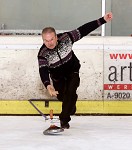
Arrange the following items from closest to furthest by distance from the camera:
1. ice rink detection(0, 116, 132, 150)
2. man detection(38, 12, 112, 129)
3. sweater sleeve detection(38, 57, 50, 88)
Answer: ice rink detection(0, 116, 132, 150) < sweater sleeve detection(38, 57, 50, 88) < man detection(38, 12, 112, 129)

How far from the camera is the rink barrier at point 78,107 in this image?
710 cm

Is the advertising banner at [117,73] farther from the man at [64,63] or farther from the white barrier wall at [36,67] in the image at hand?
the man at [64,63]

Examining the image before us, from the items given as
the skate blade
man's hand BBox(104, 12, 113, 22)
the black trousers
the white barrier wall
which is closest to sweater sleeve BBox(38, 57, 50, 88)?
the black trousers

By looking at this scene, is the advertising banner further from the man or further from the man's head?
the man's head

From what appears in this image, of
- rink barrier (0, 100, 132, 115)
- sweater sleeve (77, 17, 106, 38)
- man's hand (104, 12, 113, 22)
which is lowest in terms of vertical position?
rink barrier (0, 100, 132, 115)

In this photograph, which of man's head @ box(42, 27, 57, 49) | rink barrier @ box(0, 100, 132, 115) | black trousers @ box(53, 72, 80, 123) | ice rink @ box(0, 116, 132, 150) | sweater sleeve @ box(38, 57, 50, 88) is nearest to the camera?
ice rink @ box(0, 116, 132, 150)

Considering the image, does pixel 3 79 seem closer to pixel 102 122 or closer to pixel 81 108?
pixel 81 108

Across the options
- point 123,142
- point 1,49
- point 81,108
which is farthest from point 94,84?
point 123,142

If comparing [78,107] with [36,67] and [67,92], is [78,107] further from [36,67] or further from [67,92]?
[67,92]

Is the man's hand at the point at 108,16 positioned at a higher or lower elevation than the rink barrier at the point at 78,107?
higher

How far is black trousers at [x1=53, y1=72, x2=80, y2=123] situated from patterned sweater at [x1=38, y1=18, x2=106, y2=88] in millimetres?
87

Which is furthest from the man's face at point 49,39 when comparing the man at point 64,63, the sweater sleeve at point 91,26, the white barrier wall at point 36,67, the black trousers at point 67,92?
the white barrier wall at point 36,67

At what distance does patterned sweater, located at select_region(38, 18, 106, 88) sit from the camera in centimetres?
538

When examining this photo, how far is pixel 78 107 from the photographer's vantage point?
23.3ft
